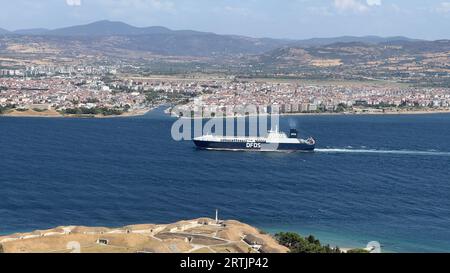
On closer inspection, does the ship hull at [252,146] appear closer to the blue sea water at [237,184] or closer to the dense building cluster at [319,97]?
the blue sea water at [237,184]

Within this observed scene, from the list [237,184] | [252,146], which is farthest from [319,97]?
[237,184]

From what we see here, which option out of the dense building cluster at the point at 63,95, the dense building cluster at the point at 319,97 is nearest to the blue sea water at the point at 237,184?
the dense building cluster at the point at 63,95

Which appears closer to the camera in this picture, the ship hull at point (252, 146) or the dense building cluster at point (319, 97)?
the ship hull at point (252, 146)

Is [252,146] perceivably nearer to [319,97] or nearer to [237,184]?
[237,184]

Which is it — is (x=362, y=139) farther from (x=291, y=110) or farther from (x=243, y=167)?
(x=291, y=110)

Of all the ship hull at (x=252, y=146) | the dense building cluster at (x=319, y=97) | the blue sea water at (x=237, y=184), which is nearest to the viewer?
the blue sea water at (x=237, y=184)

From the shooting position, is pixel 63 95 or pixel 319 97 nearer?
pixel 63 95
